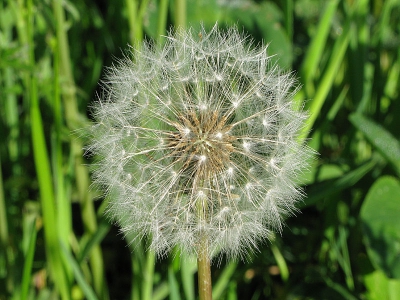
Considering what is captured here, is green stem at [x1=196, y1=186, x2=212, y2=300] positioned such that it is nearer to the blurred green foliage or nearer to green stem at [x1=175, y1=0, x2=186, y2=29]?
the blurred green foliage

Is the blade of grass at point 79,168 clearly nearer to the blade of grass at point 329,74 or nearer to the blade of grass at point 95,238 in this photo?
the blade of grass at point 95,238

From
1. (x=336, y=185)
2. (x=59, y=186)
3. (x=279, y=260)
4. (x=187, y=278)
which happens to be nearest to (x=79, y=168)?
(x=59, y=186)

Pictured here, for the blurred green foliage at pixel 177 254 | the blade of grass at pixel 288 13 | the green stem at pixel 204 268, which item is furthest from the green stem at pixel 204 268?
the blade of grass at pixel 288 13

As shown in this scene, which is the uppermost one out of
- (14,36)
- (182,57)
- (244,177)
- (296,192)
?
(14,36)

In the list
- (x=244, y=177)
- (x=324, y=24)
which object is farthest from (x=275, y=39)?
(x=244, y=177)

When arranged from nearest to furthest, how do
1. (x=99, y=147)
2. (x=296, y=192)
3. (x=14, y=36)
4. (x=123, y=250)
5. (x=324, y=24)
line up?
(x=296, y=192)
(x=99, y=147)
(x=324, y=24)
(x=123, y=250)
(x=14, y=36)

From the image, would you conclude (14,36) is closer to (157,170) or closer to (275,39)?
(275,39)

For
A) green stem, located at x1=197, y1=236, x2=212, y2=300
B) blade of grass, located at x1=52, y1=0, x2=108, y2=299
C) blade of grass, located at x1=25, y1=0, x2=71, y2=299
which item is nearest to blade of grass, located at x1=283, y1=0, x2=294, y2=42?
blade of grass, located at x1=52, y1=0, x2=108, y2=299
